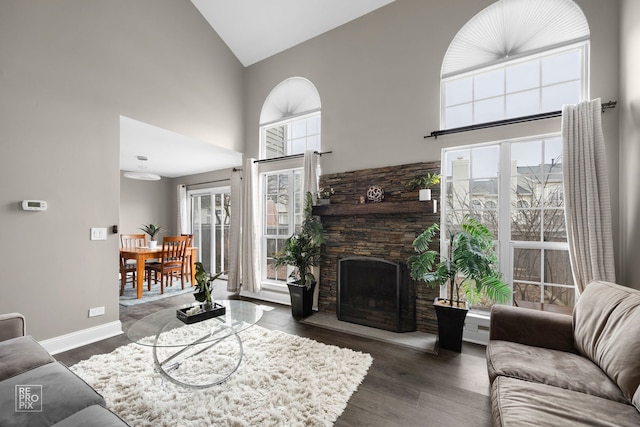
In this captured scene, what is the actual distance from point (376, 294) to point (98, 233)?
318 cm

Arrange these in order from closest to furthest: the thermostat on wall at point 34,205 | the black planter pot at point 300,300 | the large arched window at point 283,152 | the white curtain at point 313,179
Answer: the thermostat on wall at point 34,205, the black planter pot at point 300,300, the white curtain at point 313,179, the large arched window at point 283,152

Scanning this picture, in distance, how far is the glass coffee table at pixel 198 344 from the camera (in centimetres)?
196

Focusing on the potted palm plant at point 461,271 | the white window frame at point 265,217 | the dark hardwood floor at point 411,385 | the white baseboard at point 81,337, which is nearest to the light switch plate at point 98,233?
the white baseboard at point 81,337

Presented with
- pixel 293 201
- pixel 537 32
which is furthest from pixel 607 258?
pixel 293 201

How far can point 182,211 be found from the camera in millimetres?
6609

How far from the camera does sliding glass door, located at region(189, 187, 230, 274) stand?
6.17 metres

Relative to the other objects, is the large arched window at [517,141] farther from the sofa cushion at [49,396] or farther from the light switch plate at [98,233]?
the light switch plate at [98,233]

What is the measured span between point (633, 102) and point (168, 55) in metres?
4.82

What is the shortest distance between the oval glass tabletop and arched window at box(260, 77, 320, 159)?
257cm

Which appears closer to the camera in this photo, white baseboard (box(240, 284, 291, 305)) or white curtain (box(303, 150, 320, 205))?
white curtain (box(303, 150, 320, 205))

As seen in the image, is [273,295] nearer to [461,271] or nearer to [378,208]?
[378,208]

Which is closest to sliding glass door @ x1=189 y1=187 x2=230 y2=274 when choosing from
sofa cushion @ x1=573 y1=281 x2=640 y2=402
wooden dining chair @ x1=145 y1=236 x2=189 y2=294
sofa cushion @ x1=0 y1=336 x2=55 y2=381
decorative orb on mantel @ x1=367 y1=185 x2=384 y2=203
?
wooden dining chair @ x1=145 y1=236 x2=189 y2=294

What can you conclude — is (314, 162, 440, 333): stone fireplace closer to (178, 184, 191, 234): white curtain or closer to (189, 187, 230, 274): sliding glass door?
(189, 187, 230, 274): sliding glass door

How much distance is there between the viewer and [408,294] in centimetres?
310
